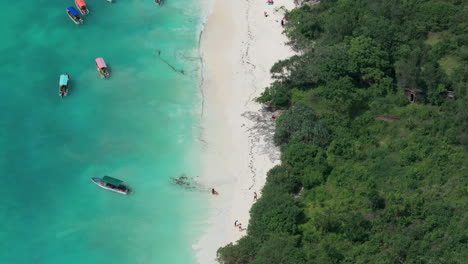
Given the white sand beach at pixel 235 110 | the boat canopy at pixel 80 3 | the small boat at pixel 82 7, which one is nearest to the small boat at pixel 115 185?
the white sand beach at pixel 235 110

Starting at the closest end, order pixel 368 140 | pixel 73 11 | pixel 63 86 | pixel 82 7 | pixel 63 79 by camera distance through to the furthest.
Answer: pixel 368 140 → pixel 63 86 → pixel 63 79 → pixel 73 11 → pixel 82 7

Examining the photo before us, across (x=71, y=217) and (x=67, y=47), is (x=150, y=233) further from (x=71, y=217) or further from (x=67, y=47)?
(x=67, y=47)

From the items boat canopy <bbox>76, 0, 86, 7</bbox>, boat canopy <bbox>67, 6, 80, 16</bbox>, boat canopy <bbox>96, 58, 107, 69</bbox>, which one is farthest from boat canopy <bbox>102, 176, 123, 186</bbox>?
boat canopy <bbox>76, 0, 86, 7</bbox>

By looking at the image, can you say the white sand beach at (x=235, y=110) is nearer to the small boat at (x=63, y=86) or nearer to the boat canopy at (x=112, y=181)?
the boat canopy at (x=112, y=181)

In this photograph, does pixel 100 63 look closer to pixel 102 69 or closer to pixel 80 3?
pixel 102 69

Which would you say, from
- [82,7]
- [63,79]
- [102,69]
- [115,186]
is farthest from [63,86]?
[115,186]

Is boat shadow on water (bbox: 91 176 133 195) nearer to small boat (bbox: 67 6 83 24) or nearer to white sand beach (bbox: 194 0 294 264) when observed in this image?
white sand beach (bbox: 194 0 294 264)

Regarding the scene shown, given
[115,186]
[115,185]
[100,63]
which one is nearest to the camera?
[115,185]
